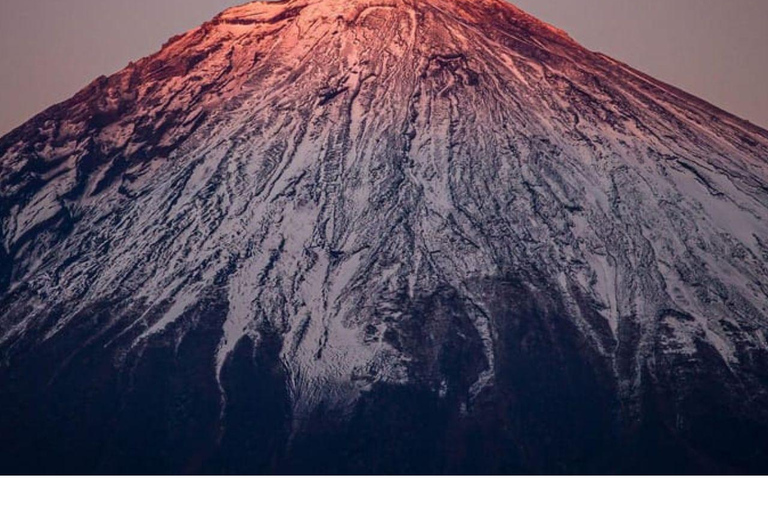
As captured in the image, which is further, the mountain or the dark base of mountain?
the mountain

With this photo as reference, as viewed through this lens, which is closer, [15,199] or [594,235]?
[594,235]

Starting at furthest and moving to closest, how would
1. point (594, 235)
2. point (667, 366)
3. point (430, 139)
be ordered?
point (430, 139) → point (594, 235) → point (667, 366)

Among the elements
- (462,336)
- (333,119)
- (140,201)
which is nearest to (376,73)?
(333,119)

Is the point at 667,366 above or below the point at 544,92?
below

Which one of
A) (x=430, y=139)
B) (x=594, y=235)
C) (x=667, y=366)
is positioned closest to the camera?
(x=667, y=366)

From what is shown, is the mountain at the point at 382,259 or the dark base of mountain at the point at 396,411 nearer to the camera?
the dark base of mountain at the point at 396,411

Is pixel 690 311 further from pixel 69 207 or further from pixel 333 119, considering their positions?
pixel 69 207

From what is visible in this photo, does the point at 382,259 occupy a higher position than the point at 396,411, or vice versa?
the point at 382,259

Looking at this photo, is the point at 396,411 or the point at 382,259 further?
the point at 382,259
